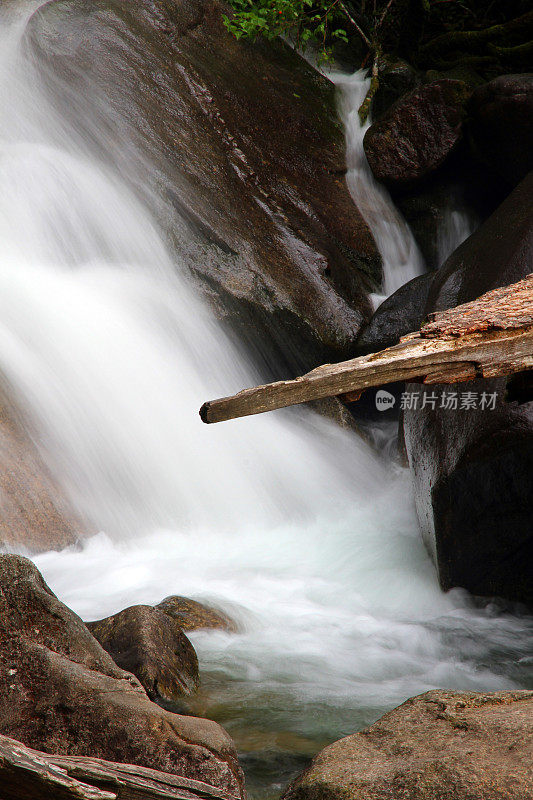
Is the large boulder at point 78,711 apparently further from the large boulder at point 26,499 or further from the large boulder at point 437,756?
the large boulder at point 26,499

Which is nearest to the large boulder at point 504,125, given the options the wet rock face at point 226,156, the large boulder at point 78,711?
the wet rock face at point 226,156

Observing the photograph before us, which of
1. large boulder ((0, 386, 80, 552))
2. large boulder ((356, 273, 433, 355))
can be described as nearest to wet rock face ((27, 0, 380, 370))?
large boulder ((356, 273, 433, 355))

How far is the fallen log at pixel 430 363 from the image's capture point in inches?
90.4

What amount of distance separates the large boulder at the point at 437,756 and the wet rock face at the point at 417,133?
26.1ft

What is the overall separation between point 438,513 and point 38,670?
290 centimetres

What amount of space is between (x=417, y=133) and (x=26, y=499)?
22.8 feet

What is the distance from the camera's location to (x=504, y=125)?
26.6ft

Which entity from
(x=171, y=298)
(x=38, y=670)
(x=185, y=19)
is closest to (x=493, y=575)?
(x=38, y=670)

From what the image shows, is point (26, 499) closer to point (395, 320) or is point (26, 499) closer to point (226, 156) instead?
point (395, 320)

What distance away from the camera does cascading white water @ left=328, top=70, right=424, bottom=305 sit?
8.98 m

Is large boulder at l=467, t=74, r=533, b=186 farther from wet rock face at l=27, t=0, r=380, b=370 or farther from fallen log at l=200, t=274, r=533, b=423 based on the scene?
fallen log at l=200, t=274, r=533, b=423

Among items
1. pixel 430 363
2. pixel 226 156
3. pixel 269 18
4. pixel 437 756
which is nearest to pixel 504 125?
pixel 226 156

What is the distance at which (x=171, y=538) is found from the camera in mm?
5402

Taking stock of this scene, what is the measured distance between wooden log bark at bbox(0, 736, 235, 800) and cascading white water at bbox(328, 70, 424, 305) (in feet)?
23.9
